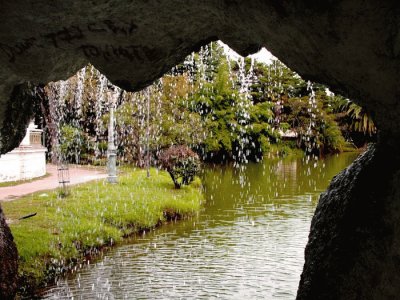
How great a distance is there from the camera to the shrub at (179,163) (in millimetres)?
16709

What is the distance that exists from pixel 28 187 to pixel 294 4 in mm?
14898

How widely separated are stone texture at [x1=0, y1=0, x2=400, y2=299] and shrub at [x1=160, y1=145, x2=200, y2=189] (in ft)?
39.8

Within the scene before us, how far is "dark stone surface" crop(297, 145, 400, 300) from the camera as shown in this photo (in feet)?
8.84

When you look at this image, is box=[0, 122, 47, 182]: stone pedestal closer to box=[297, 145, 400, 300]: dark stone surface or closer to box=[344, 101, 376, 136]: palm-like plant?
box=[297, 145, 400, 300]: dark stone surface

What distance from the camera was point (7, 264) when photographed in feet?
24.0

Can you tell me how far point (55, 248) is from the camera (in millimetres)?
9102

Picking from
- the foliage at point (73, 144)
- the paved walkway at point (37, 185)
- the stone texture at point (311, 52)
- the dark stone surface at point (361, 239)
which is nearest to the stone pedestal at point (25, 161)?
the paved walkway at point (37, 185)

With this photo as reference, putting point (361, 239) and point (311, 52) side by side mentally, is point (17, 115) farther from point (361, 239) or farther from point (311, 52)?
point (361, 239)

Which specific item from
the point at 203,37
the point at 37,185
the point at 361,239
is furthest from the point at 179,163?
the point at 361,239

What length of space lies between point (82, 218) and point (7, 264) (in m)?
4.07

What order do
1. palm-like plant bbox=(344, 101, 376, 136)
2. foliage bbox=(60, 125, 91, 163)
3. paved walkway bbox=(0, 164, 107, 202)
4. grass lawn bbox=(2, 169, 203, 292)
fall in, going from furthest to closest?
palm-like plant bbox=(344, 101, 376, 136)
foliage bbox=(60, 125, 91, 163)
paved walkway bbox=(0, 164, 107, 202)
grass lawn bbox=(2, 169, 203, 292)

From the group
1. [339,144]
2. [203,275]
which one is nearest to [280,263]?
[203,275]

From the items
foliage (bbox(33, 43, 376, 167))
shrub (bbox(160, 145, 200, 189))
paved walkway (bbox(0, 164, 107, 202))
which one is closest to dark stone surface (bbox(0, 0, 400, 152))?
paved walkway (bbox(0, 164, 107, 202))

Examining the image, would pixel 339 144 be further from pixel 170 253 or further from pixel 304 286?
pixel 304 286
